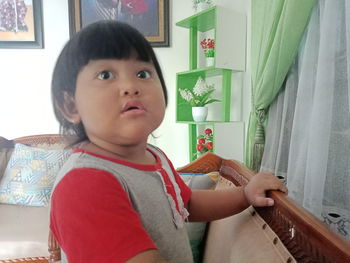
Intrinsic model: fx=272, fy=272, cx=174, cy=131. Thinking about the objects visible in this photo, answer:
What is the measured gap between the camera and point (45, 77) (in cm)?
248

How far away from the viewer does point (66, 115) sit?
23.8 inches

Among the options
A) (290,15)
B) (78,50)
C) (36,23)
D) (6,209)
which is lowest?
(6,209)

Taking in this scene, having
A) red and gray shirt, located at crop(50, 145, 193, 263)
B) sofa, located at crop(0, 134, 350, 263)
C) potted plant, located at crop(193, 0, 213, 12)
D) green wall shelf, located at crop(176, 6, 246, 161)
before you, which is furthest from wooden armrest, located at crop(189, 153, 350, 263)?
potted plant, located at crop(193, 0, 213, 12)

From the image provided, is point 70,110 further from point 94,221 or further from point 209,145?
point 209,145

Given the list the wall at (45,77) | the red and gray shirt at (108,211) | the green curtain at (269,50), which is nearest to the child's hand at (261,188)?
the red and gray shirt at (108,211)

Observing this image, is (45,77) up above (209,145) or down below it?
above

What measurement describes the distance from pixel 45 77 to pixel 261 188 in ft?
7.77

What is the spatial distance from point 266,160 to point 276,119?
21 cm

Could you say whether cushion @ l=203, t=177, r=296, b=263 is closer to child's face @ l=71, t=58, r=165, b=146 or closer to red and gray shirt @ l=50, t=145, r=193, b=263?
red and gray shirt @ l=50, t=145, r=193, b=263

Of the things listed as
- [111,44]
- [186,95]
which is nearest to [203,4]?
[186,95]

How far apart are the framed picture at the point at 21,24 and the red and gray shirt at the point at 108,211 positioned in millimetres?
2355

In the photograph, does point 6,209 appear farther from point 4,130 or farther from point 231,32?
point 231,32

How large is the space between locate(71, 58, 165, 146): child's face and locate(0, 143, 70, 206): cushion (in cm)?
138

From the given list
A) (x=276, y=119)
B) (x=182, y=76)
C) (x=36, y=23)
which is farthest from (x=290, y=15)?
(x=36, y=23)
